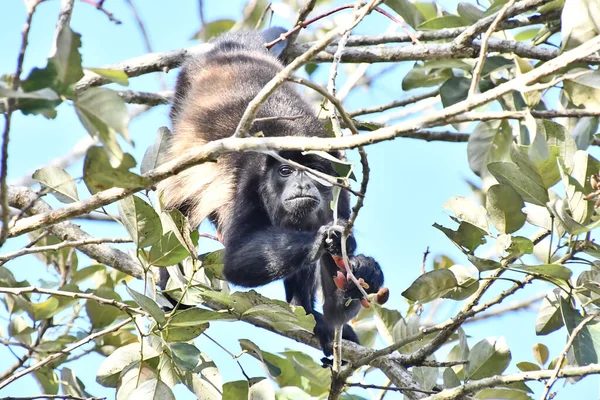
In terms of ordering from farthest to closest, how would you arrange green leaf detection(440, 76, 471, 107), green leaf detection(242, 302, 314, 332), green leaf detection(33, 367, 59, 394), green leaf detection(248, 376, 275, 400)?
green leaf detection(440, 76, 471, 107), green leaf detection(33, 367, 59, 394), green leaf detection(248, 376, 275, 400), green leaf detection(242, 302, 314, 332)

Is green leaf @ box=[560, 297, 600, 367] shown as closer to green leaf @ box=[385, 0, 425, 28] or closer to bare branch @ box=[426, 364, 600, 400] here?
bare branch @ box=[426, 364, 600, 400]

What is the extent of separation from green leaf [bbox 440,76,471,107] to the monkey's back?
48.0 inches

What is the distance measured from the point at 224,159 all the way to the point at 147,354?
92.1 inches

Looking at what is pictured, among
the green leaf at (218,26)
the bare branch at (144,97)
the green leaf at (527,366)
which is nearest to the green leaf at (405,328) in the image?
the green leaf at (527,366)

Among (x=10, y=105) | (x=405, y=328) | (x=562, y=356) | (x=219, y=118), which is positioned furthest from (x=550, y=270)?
(x=219, y=118)

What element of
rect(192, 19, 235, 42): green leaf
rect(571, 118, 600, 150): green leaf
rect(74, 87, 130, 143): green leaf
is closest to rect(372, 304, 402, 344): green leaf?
rect(571, 118, 600, 150): green leaf

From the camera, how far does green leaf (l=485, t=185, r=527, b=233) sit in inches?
103

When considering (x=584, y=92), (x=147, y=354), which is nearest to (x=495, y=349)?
(x=584, y=92)

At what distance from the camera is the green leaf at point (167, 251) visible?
261cm

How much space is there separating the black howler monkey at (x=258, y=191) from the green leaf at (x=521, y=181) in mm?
1261

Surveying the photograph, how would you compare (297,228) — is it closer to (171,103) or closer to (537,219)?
(171,103)

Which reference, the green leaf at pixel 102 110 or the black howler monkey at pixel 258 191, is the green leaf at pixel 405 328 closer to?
the black howler monkey at pixel 258 191

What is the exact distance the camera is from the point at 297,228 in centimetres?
468

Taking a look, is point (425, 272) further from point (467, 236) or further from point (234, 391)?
point (234, 391)
